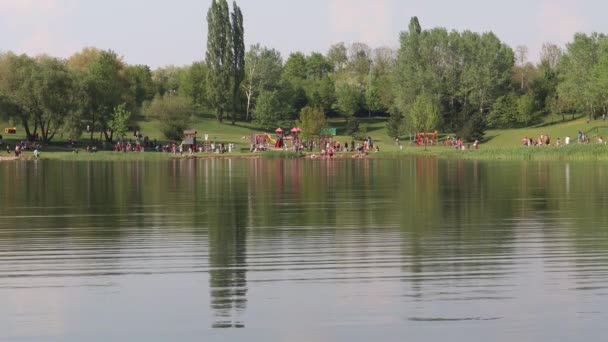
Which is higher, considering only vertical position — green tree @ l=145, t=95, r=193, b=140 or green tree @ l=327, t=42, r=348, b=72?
green tree @ l=327, t=42, r=348, b=72

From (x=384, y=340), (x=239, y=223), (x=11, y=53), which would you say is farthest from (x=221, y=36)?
(x=384, y=340)

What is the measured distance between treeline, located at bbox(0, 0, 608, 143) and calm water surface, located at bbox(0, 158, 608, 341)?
203 feet

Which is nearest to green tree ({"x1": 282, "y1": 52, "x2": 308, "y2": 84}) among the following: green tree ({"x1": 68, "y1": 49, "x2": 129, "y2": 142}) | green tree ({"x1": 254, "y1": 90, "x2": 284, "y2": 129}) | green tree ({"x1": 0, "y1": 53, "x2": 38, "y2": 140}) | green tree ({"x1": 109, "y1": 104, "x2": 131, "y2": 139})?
green tree ({"x1": 254, "y1": 90, "x2": 284, "y2": 129})

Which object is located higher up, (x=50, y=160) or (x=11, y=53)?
(x=11, y=53)

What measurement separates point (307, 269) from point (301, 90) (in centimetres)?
11674

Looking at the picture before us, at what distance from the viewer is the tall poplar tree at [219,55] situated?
10919cm

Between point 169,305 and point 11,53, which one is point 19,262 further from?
point 11,53

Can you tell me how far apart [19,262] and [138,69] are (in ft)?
397

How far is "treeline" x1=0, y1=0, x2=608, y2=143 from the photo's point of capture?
306 ft

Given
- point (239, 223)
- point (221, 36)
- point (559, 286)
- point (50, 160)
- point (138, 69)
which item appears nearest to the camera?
point (559, 286)

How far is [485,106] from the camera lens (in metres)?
112

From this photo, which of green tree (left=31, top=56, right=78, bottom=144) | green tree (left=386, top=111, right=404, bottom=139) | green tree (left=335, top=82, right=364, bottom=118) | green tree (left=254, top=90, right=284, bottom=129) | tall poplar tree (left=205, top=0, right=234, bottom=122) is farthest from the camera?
green tree (left=335, top=82, right=364, bottom=118)

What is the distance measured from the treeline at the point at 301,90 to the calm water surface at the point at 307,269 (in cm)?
6184

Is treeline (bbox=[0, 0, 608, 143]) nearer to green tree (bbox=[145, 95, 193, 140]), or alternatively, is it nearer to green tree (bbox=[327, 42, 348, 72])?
green tree (bbox=[145, 95, 193, 140])
